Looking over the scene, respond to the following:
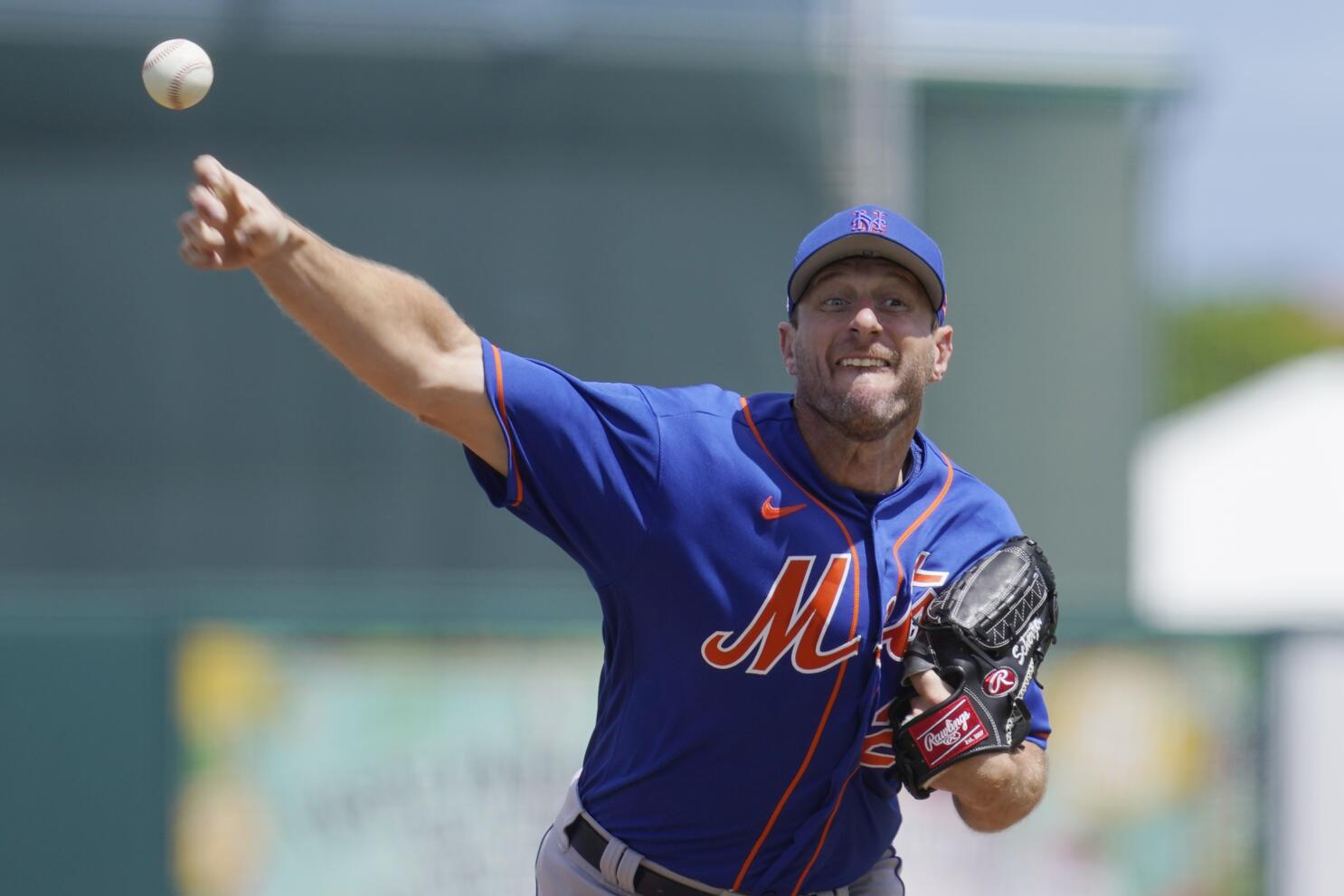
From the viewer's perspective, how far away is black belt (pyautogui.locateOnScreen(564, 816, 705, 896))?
3410 millimetres

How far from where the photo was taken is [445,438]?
8609 millimetres

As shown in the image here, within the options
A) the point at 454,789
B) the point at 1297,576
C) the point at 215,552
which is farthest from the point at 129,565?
the point at 1297,576

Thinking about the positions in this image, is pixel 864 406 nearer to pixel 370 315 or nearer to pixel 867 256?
pixel 867 256

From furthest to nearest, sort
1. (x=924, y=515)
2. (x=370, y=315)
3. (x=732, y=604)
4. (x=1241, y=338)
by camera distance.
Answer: (x=1241, y=338) → (x=924, y=515) → (x=732, y=604) → (x=370, y=315)

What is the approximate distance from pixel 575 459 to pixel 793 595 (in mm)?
510

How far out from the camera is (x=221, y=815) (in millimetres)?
6613

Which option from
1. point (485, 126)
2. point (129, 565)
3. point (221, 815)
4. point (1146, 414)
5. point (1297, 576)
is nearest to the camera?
point (221, 815)

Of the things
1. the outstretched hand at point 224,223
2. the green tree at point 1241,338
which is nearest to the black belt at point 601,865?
the outstretched hand at point 224,223

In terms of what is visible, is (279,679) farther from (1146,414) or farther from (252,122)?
(1146,414)

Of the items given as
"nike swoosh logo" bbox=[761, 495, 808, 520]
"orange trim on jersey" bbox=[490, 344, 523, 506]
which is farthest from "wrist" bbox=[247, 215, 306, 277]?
"nike swoosh logo" bbox=[761, 495, 808, 520]

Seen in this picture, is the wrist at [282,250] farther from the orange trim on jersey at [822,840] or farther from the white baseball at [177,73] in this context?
the orange trim on jersey at [822,840]

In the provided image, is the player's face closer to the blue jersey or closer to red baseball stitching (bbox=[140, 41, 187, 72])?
the blue jersey

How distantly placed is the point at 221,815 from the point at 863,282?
428 cm

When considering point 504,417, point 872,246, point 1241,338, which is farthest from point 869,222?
point 1241,338
